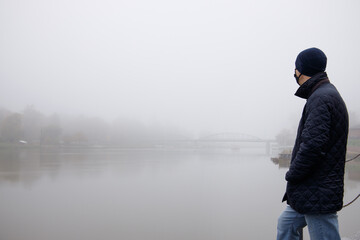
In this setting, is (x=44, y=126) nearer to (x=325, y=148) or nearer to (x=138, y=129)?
(x=138, y=129)

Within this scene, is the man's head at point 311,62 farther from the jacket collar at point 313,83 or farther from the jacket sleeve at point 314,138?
the jacket sleeve at point 314,138

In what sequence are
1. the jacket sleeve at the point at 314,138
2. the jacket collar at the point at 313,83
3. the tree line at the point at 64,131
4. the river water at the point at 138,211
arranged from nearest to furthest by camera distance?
the jacket sleeve at the point at 314,138 < the jacket collar at the point at 313,83 < the river water at the point at 138,211 < the tree line at the point at 64,131

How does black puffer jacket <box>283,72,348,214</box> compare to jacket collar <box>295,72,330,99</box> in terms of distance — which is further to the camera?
jacket collar <box>295,72,330,99</box>

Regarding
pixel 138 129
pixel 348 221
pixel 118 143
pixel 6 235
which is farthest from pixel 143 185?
pixel 138 129

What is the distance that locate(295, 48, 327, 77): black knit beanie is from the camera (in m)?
1.59

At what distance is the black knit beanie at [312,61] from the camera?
1591 millimetres

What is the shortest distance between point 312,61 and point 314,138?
18.7 inches

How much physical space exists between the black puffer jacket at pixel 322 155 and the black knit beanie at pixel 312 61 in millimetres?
152

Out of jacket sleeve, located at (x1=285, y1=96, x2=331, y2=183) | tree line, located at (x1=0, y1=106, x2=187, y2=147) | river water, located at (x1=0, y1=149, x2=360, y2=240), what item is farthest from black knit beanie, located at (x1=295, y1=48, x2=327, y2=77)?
tree line, located at (x1=0, y1=106, x2=187, y2=147)

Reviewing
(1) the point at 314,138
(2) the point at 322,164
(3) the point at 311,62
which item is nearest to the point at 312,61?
(3) the point at 311,62

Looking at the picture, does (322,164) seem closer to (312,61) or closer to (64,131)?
(312,61)

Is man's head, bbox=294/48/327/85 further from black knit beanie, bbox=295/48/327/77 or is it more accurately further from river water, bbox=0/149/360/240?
river water, bbox=0/149/360/240

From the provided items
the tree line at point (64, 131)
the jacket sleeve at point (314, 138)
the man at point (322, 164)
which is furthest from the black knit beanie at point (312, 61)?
the tree line at point (64, 131)

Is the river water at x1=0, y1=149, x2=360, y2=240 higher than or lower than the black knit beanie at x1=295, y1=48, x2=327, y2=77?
lower
